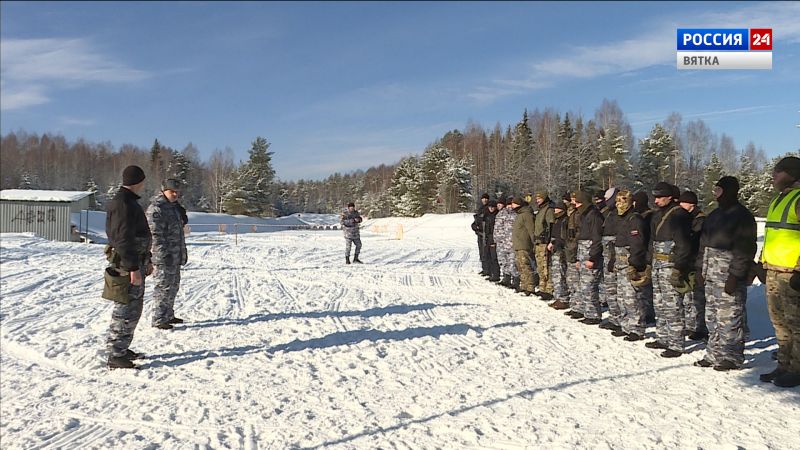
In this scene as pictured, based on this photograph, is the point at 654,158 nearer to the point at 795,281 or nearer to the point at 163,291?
the point at 795,281

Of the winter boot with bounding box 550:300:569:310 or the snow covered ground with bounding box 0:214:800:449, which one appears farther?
the winter boot with bounding box 550:300:569:310

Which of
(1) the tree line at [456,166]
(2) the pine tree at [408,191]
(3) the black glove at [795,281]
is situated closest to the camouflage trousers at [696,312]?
(3) the black glove at [795,281]

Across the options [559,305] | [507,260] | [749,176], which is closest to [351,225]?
[507,260]

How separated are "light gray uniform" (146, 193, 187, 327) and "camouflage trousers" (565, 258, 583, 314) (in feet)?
20.8

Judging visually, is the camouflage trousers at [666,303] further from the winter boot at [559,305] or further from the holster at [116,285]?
the holster at [116,285]

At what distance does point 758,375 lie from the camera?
211 inches

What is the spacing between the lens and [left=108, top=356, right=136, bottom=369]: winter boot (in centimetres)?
555

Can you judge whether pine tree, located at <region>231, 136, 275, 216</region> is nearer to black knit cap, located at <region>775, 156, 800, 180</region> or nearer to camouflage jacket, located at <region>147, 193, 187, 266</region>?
camouflage jacket, located at <region>147, 193, 187, 266</region>

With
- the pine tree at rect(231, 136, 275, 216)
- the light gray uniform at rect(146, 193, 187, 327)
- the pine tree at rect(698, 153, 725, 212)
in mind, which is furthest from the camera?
the pine tree at rect(231, 136, 275, 216)

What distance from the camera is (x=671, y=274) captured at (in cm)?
637

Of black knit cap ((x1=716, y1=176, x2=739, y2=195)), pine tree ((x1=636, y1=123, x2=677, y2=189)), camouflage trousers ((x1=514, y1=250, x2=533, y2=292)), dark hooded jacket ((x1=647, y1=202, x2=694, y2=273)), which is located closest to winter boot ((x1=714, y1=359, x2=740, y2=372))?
dark hooded jacket ((x1=647, y1=202, x2=694, y2=273))

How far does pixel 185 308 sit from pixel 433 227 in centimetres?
3585

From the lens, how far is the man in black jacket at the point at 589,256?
7793 millimetres

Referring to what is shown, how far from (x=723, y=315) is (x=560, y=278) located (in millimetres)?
3941
